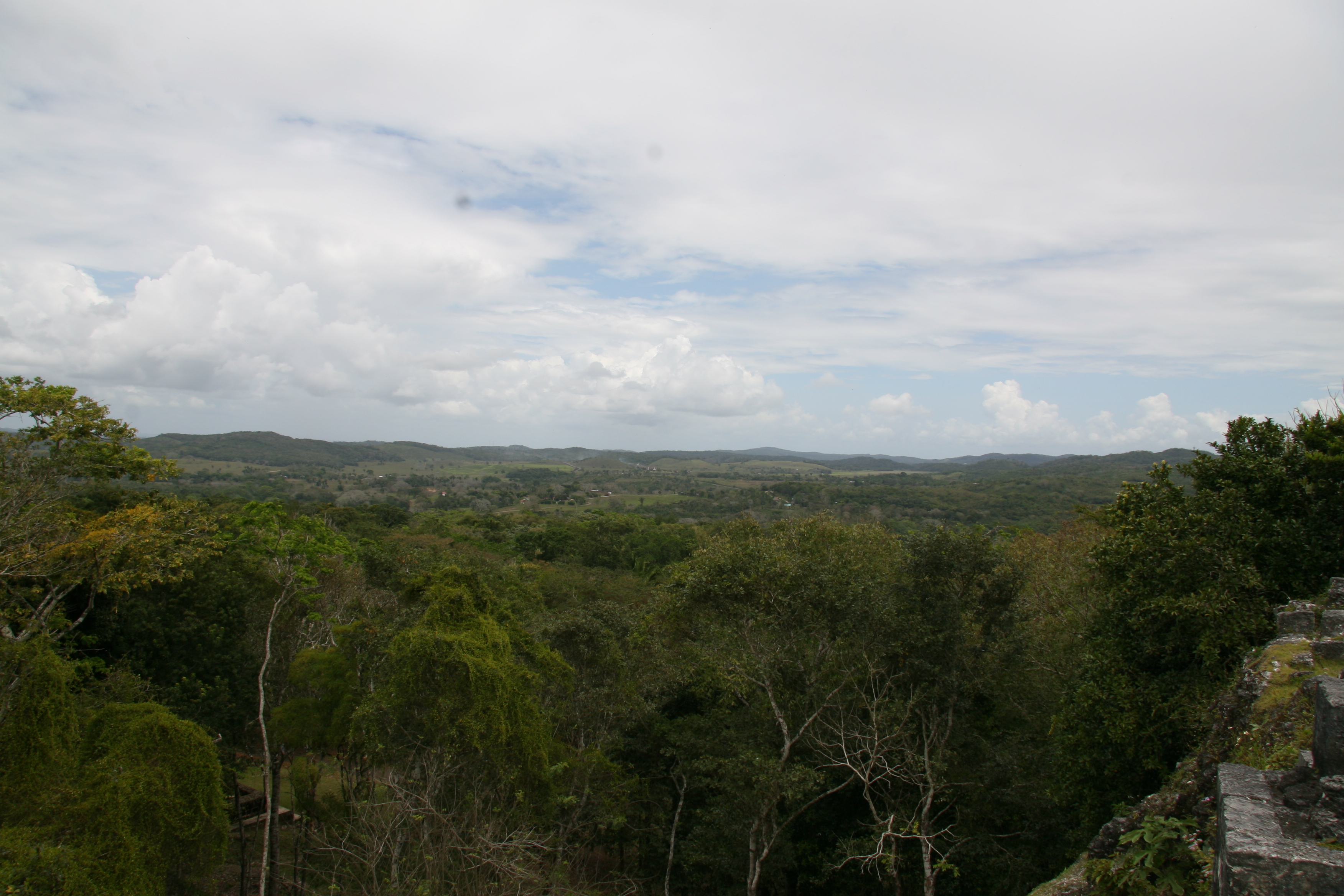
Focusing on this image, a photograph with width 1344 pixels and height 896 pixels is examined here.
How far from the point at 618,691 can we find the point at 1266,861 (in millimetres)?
11097

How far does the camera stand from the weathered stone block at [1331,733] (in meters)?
4.55

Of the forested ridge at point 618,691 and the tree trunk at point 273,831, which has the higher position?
the forested ridge at point 618,691

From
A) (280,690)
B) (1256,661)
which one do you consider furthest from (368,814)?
(1256,661)

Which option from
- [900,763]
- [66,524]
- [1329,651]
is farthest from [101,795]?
[1329,651]

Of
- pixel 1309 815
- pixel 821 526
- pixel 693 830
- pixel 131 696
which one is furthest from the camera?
pixel 821 526

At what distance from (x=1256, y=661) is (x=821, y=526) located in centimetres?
1060

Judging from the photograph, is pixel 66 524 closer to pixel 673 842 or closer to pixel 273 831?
pixel 273 831

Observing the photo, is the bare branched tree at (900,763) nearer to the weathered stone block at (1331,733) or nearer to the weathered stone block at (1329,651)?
the weathered stone block at (1329,651)

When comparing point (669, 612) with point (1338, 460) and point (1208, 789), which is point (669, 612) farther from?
point (1338, 460)

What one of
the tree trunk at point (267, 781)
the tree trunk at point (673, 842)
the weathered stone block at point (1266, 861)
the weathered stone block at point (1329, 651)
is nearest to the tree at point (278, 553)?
the tree trunk at point (267, 781)

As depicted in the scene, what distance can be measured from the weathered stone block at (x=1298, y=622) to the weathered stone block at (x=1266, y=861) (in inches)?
210

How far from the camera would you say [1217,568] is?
9.95m

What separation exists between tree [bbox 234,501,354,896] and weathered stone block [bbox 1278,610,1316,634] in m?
16.3

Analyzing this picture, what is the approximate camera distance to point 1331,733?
15.1ft
